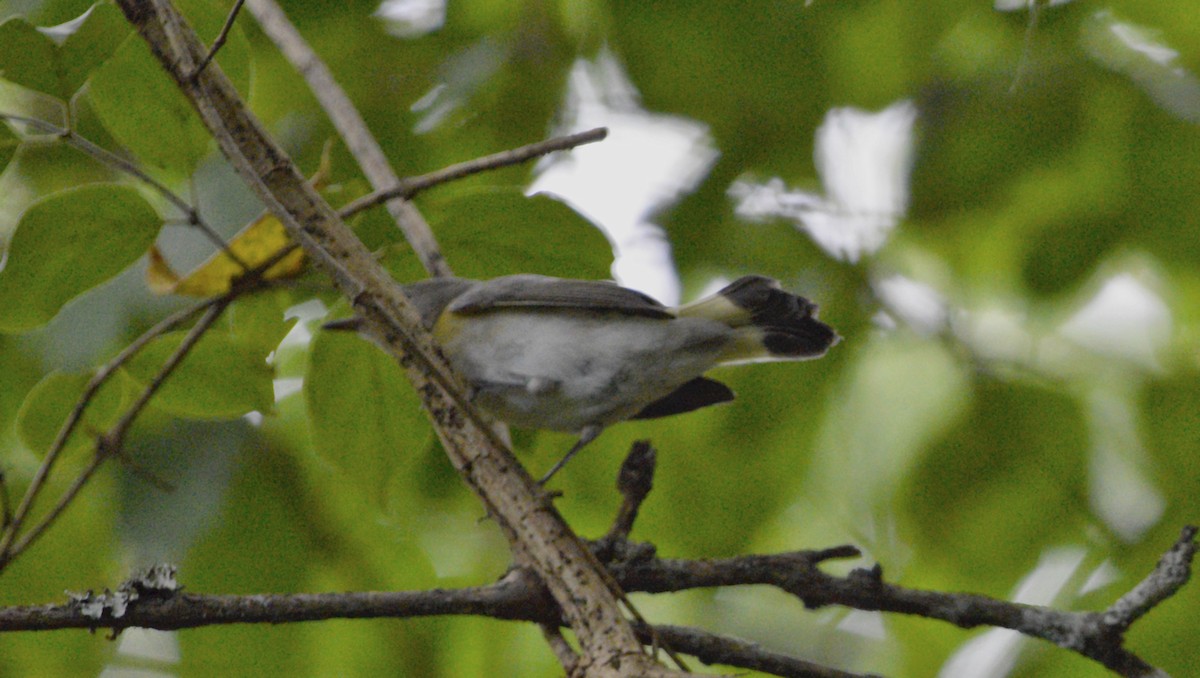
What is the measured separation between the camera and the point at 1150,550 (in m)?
2.18

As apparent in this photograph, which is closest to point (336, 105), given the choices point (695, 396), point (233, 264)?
point (233, 264)

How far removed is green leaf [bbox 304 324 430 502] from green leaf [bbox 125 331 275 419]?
0.27 ft

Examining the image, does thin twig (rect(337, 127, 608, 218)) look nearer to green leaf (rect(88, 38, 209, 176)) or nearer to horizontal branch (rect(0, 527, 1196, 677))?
green leaf (rect(88, 38, 209, 176))

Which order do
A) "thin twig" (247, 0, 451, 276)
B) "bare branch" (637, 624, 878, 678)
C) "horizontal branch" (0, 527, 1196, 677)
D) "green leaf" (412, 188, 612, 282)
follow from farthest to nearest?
"thin twig" (247, 0, 451, 276) → "green leaf" (412, 188, 612, 282) → "bare branch" (637, 624, 878, 678) → "horizontal branch" (0, 527, 1196, 677)

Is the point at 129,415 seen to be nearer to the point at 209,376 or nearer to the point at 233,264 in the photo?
the point at 209,376

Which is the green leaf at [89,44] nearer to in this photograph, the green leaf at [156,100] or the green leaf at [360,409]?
the green leaf at [156,100]

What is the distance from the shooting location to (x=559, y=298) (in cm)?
210

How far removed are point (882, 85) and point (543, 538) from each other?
6.08 ft

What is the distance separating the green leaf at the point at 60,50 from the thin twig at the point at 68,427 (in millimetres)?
370

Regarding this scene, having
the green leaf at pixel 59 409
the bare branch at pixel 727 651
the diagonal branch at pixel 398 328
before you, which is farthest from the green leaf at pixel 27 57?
Answer: the bare branch at pixel 727 651

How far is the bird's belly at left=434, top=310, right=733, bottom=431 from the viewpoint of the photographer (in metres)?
2.04

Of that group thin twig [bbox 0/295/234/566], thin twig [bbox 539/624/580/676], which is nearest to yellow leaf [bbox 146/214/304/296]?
thin twig [bbox 0/295/234/566]

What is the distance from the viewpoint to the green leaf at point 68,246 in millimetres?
1433

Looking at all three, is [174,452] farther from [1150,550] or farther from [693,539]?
[1150,550]
